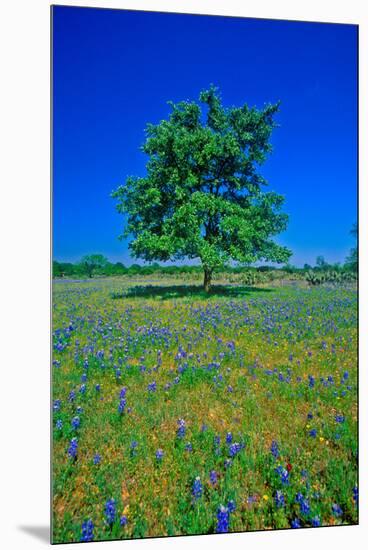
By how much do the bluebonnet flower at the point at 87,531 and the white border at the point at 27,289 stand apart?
0.40 m

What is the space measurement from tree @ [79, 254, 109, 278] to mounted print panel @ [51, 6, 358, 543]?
25mm

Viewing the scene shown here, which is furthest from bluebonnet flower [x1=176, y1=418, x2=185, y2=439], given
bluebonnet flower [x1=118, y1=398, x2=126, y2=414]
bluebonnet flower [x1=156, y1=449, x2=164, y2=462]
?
bluebonnet flower [x1=118, y1=398, x2=126, y2=414]

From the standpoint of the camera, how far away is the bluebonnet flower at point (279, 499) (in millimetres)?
2504

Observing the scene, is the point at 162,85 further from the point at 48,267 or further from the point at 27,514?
the point at 27,514

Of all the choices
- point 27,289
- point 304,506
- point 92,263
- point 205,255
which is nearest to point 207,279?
point 205,255

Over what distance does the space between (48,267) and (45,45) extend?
1.71m

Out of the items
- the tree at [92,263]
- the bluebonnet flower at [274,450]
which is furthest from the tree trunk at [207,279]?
the bluebonnet flower at [274,450]

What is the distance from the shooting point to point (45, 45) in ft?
9.53

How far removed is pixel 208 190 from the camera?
3.15 meters

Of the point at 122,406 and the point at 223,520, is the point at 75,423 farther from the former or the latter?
the point at 223,520

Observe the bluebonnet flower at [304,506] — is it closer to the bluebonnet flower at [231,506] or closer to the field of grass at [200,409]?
the field of grass at [200,409]

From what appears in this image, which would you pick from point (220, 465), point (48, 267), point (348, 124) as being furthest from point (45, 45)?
point (220, 465)

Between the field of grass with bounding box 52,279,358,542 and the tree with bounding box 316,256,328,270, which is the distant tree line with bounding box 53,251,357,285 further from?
the field of grass with bounding box 52,279,358,542

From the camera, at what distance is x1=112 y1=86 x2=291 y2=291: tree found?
309 centimetres
